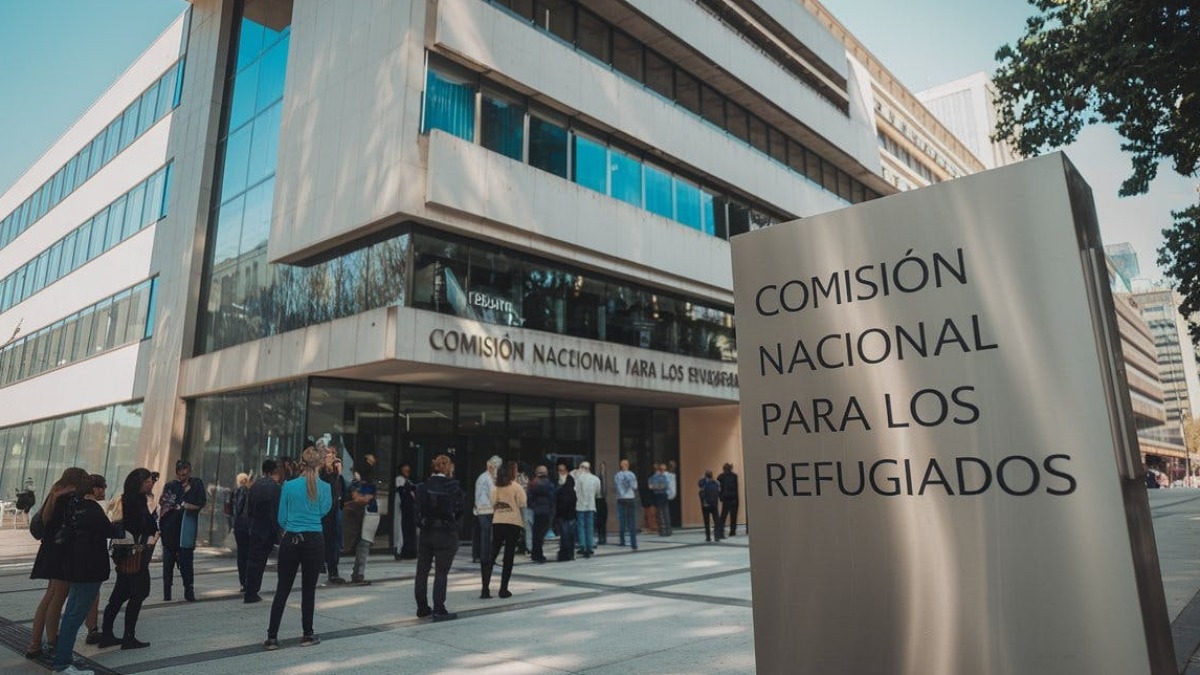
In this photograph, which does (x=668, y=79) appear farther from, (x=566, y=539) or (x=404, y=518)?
(x=404, y=518)

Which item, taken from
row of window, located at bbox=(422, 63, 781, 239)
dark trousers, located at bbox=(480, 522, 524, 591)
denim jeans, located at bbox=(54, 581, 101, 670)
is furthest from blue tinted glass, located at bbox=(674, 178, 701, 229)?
denim jeans, located at bbox=(54, 581, 101, 670)

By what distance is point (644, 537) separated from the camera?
62.3ft

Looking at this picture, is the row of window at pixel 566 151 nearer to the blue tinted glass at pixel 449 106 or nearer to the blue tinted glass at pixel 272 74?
the blue tinted glass at pixel 449 106

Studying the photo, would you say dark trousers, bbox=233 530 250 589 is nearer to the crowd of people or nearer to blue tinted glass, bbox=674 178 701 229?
the crowd of people

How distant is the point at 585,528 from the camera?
14.4 meters

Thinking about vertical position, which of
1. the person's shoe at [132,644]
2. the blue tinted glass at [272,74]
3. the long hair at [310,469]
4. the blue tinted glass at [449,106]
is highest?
the blue tinted glass at [272,74]

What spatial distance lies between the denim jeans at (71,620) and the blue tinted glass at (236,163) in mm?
16029

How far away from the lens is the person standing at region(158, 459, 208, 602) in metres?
9.12

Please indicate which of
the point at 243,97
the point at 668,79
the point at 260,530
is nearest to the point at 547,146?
the point at 668,79

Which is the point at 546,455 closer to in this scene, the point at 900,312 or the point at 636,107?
the point at 636,107

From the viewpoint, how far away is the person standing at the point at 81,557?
5.74 meters

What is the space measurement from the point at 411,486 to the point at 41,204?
33.7 m

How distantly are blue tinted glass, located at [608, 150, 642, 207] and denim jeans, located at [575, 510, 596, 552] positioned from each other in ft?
27.8

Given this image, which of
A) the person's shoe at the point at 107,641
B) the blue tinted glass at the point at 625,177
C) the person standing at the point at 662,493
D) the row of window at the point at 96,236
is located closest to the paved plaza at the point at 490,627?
the person's shoe at the point at 107,641
